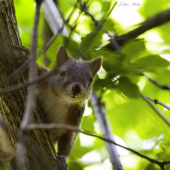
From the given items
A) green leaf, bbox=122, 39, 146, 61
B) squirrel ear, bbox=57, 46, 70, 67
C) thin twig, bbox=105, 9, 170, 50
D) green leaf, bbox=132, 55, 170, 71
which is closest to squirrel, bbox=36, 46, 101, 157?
squirrel ear, bbox=57, 46, 70, 67

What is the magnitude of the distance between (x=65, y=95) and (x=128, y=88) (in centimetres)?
86

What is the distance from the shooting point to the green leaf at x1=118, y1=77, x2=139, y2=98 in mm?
2865

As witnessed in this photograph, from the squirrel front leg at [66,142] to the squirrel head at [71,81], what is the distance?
1.96 ft

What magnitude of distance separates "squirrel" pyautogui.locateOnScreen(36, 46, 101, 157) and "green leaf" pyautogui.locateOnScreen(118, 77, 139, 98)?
19.8 inches

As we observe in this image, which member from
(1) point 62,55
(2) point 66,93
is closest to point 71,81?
(2) point 66,93

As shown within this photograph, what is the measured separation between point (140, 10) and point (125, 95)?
1987 mm

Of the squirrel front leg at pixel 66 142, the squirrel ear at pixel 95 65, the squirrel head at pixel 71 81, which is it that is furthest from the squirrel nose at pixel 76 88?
the squirrel front leg at pixel 66 142

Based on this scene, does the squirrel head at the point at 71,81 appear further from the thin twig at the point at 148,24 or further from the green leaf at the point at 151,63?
the green leaf at the point at 151,63

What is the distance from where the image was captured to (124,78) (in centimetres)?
291

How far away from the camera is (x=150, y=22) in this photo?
3043 millimetres

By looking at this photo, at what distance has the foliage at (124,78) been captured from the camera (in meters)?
2.81

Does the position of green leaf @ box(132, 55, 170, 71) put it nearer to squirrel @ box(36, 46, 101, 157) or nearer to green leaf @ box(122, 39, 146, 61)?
green leaf @ box(122, 39, 146, 61)

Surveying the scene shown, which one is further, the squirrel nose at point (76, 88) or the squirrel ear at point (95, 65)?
the squirrel ear at point (95, 65)

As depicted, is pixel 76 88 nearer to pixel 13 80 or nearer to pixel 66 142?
pixel 13 80
